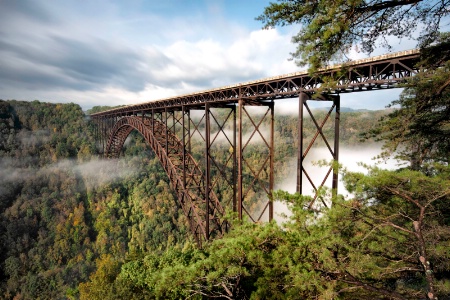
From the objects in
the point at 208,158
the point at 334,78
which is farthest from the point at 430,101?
the point at 208,158

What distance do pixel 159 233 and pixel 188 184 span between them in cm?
2974

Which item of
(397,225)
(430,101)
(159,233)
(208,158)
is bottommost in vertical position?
(159,233)

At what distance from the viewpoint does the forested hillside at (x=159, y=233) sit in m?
4.35

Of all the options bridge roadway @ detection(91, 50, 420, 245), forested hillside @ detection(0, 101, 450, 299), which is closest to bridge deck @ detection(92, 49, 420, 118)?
bridge roadway @ detection(91, 50, 420, 245)

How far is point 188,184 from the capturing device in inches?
603

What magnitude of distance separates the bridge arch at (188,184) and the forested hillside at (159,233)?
2.06 m

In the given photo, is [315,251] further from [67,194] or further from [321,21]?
[67,194]

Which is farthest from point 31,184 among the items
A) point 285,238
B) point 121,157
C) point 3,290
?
point 285,238

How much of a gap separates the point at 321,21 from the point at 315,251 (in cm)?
401

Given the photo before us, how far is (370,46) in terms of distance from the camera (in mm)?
4055

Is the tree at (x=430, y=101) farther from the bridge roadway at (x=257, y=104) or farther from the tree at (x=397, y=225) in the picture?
the tree at (x=397, y=225)

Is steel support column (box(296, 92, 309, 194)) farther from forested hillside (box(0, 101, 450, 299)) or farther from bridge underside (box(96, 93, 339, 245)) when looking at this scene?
forested hillside (box(0, 101, 450, 299))

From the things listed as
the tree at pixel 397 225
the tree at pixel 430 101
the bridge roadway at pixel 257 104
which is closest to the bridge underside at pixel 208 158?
the bridge roadway at pixel 257 104

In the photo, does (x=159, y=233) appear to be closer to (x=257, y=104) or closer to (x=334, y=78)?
(x=257, y=104)
